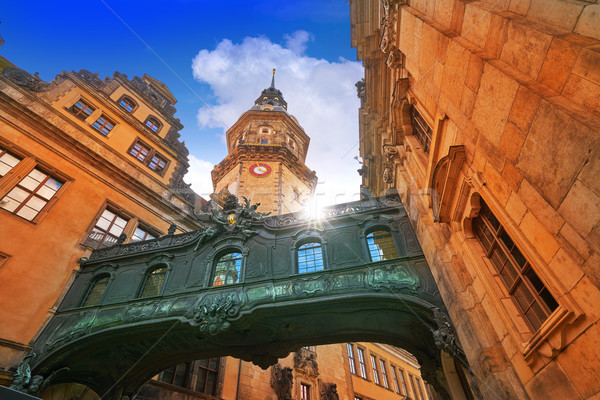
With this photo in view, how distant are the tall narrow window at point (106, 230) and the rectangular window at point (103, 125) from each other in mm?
5457

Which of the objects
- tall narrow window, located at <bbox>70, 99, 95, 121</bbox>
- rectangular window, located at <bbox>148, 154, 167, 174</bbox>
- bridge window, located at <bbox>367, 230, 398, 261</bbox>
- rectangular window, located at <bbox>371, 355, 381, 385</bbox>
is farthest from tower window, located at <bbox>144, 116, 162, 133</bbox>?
rectangular window, located at <bbox>371, 355, 381, 385</bbox>

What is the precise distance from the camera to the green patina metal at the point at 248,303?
8.73m

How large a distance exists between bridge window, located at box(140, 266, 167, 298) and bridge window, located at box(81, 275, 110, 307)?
178cm

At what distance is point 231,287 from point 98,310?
17.0 feet

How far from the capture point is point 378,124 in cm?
1323

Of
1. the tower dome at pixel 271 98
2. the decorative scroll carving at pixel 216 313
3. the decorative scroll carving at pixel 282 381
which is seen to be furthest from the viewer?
the tower dome at pixel 271 98

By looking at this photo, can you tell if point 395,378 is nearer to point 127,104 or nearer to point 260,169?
point 260,169

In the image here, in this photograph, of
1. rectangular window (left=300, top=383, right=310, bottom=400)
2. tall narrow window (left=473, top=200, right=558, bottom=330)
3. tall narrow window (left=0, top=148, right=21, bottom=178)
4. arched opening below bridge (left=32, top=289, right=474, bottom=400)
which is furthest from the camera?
rectangular window (left=300, top=383, right=310, bottom=400)

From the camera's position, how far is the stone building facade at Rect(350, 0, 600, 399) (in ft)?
10.1

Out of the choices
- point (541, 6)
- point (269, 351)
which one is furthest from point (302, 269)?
point (541, 6)

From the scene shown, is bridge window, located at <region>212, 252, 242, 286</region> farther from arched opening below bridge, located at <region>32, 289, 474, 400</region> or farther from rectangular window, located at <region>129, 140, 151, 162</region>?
rectangular window, located at <region>129, 140, 151, 162</region>

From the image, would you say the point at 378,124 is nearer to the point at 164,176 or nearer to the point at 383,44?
the point at 383,44

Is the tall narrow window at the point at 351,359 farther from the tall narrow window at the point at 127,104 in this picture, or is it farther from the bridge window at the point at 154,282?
the tall narrow window at the point at 127,104

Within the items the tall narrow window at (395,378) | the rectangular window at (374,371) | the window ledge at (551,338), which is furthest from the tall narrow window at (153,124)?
the tall narrow window at (395,378)
